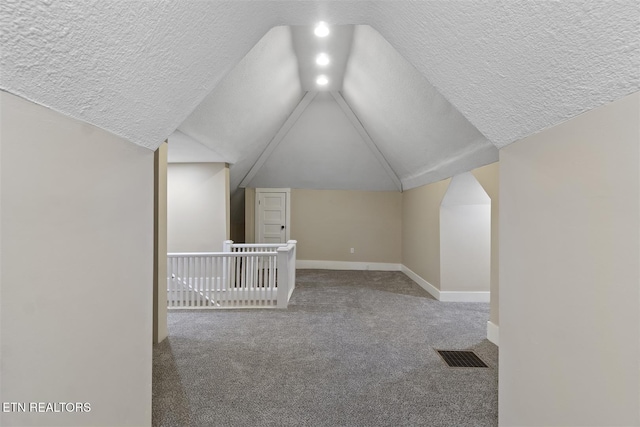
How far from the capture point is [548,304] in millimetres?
1295

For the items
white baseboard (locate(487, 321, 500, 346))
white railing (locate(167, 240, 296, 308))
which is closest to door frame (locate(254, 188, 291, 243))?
white railing (locate(167, 240, 296, 308))

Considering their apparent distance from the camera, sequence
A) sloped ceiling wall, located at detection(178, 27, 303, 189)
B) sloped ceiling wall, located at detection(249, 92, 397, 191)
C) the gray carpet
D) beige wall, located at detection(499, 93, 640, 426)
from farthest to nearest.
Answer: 1. sloped ceiling wall, located at detection(249, 92, 397, 191)
2. sloped ceiling wall, located at detection(178, 27, 303, 189)
3. the gray carpet
4. beige wall, located at detection(499, 93, 640, 426)

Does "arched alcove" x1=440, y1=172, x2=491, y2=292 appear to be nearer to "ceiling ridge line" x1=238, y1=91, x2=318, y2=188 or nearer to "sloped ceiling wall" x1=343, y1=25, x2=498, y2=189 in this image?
"sloped ceiling wall" x1=343, y1=25, x2=498, y2=189

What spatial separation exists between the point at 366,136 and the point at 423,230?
2.24 metres

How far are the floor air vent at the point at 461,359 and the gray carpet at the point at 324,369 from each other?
76mm

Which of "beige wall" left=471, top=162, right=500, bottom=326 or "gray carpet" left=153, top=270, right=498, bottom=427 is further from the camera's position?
"beige wall" left=471, top=162, right=500, bottom=326

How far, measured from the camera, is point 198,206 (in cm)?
565

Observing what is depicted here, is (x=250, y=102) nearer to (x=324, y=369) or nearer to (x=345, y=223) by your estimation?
(x=324, y=369)

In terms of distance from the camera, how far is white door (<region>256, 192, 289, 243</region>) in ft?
24.9

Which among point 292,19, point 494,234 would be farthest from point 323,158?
point 292,19

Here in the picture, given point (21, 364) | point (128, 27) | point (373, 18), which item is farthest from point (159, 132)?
point (373, 18)

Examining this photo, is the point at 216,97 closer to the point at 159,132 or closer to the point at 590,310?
the point at 159,132

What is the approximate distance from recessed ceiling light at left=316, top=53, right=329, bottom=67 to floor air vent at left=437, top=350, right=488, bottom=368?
13.0 ft

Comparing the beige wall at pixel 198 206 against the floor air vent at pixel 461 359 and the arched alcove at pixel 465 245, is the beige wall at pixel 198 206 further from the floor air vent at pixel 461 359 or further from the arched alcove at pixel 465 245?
the floor air vent at pixel 461 359
